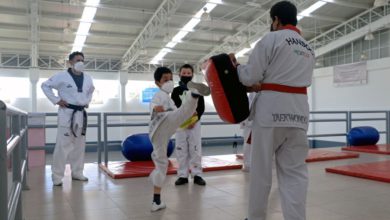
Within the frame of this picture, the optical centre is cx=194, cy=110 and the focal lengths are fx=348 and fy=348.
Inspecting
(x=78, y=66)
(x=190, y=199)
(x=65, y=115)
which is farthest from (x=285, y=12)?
(x=65, y=115)

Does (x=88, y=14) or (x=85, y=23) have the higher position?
(x=88, y=14)

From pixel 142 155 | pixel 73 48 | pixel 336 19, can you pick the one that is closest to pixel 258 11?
pixel 336 19

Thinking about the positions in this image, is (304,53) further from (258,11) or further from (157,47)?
(157,47)

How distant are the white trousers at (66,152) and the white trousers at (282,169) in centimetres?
271

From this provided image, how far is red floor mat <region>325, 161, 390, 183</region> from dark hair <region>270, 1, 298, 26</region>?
2.66 meters

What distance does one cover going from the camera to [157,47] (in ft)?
47.3

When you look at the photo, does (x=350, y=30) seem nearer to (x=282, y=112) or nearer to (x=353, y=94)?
(x=353, y=94)

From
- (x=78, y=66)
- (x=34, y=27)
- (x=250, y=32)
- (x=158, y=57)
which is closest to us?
(x=78, y=66)

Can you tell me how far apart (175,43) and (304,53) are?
40.8 ft

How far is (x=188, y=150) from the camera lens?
13.3ft

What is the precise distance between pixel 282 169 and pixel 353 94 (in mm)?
13484

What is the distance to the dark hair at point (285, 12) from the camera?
6.99ft

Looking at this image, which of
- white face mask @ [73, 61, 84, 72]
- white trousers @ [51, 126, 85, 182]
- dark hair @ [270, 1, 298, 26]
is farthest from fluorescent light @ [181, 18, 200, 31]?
dark hair @ [270, 1, 298, 26]

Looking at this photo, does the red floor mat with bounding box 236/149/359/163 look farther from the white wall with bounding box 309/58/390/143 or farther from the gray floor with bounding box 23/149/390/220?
the white wall with bounding box 309/58/390/143
